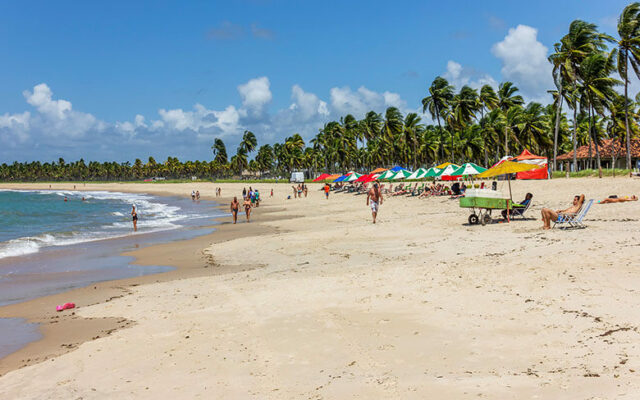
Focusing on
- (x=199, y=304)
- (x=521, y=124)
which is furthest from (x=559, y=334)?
(x=521, y=124)

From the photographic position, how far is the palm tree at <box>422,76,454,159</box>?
199ft

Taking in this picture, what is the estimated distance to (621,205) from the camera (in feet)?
56.4

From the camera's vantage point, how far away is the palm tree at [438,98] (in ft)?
199

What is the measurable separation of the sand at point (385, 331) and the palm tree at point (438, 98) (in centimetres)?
5153

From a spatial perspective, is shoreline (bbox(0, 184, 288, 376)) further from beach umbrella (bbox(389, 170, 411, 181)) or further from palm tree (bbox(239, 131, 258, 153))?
palm tree (bbox(239, 131, 258, 153))

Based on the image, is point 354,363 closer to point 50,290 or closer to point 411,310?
point 411,310

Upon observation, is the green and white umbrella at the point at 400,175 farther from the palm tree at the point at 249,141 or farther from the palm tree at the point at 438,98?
the palm tree at the point at 249,141

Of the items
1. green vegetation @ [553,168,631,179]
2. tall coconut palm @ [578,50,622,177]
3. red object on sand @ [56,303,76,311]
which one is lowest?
red object on sand @ [56,303,76,311]

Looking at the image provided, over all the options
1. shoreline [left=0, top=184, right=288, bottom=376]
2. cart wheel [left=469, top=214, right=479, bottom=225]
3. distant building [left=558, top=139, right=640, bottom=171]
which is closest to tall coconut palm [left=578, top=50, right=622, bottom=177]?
distant building [left=558, top=139, right=640, bottom=171]

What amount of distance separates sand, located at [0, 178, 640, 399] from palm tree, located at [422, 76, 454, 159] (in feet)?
169

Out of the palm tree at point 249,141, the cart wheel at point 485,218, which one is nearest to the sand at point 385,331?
the cart wheel at point 485,218

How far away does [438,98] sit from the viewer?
6125 cm

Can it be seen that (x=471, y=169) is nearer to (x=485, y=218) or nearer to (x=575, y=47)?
(x=485, y=218)

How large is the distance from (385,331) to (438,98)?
58.9 meters
